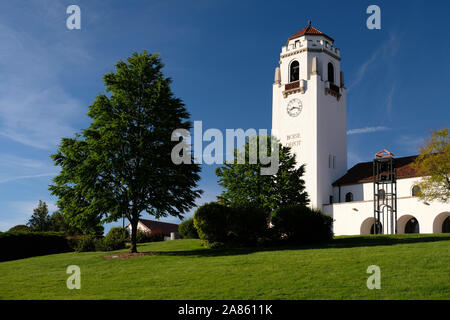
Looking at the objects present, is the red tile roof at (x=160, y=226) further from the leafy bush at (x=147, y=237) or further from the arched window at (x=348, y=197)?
the arched window at (x=348, y=197)

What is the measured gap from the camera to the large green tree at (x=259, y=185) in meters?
41.9

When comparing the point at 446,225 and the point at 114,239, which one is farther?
the point at 446,225

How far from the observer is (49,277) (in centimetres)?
2081

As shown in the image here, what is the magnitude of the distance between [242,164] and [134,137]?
1588 centimetres

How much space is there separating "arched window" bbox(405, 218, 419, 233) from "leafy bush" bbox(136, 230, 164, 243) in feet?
90.3

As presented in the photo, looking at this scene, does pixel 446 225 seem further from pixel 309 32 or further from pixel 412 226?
pixel 309 32

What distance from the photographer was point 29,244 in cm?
4306

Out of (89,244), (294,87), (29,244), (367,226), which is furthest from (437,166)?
(29,244)

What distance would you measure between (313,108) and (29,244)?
3631 cm

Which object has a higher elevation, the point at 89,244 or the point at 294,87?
the point at 294,87

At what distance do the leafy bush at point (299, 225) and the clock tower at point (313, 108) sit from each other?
2515cm

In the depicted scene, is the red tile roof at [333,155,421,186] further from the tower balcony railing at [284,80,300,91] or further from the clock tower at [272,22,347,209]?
the tower balcony railing at [284,80,300,91]
